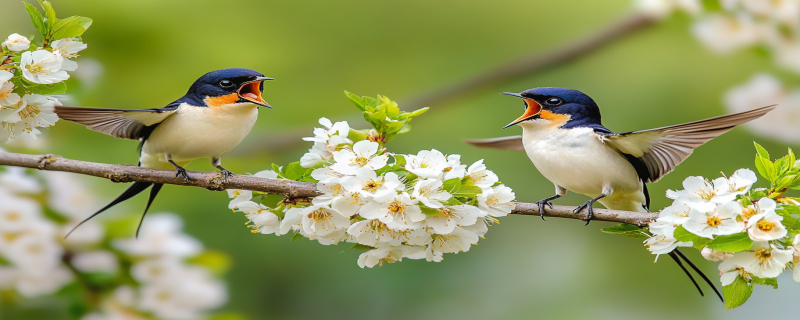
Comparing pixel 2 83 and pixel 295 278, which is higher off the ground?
pixel 2 83

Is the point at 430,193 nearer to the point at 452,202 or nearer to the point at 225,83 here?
the point at 452,202

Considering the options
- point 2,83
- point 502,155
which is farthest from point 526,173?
point 2,83

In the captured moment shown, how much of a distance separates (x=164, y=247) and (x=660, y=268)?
239 inches

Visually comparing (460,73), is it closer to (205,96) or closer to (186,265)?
(186,265)

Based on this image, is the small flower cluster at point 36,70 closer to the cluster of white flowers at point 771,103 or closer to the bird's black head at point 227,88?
the bird's black head at point 227,88

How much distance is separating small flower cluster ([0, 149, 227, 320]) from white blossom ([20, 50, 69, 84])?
1208mm

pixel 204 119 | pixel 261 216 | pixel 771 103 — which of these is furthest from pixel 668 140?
pixel 771 103

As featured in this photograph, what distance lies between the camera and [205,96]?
2463 mm

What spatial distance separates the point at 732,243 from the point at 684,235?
0.39ft

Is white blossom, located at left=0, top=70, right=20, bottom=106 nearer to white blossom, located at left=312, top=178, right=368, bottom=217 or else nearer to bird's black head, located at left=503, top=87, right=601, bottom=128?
white blossom, located at left=312, top=178, right=368, bottom=217

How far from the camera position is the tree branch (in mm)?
1930

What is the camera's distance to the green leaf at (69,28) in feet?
6.14

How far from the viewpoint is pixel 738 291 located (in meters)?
1.83

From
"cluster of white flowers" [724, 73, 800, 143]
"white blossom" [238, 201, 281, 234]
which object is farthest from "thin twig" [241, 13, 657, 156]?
"white blossom" [238, 201, 281, 234]
